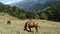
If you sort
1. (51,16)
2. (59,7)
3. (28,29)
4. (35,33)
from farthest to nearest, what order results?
(59,7) → (51,16) → (28,29) → (35,33)

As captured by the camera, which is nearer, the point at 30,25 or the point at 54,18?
the point at 30,25

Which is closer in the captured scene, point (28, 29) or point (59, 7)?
point (28, 29)

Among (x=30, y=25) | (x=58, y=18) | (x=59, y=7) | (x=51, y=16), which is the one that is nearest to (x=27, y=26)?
(x=30, y=25)

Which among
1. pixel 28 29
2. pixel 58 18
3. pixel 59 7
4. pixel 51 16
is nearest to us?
pixel 28 29

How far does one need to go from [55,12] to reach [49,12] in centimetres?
653

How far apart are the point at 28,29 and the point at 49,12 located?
110 meters

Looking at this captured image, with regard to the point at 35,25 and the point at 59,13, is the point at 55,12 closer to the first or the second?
the point at 59,13

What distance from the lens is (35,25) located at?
22234mm

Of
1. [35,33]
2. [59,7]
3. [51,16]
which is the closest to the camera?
[35,33]

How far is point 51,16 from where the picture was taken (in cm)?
12631

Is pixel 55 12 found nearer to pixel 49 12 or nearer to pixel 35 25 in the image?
pixel 49 12

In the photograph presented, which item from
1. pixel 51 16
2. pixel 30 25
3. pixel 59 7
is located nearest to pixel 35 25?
pixel 30 25

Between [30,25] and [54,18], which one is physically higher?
[30,25]

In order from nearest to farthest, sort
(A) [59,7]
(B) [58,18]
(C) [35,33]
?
(C) [35,33], (B) [58,18], (A) [59,7]
